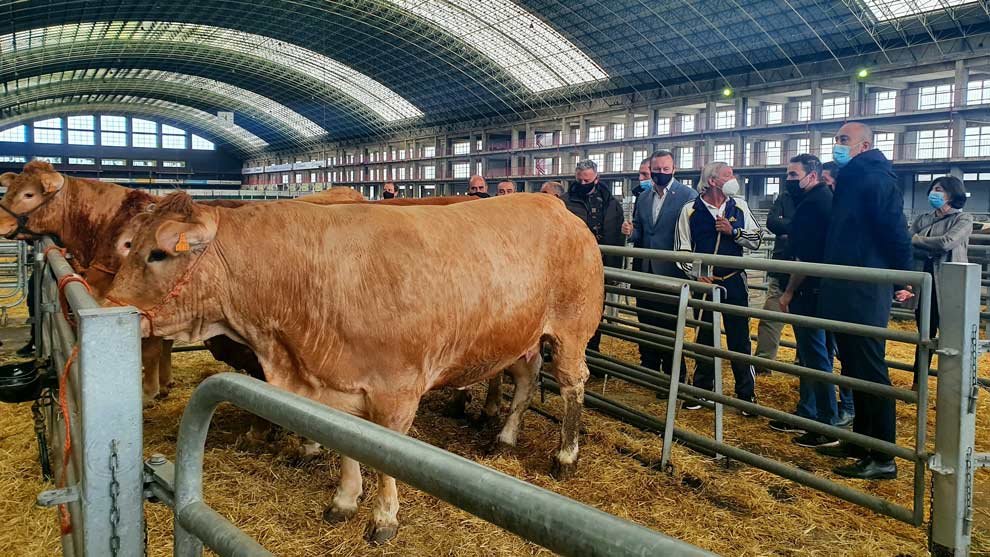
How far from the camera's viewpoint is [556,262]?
4.29 metres

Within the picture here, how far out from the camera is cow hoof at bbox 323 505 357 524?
345cm

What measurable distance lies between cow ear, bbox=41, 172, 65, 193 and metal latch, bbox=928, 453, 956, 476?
5.81 metres

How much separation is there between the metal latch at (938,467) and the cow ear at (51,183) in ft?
19.1

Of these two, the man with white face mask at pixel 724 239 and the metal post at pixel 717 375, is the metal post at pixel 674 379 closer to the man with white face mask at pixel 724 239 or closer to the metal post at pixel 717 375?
the metal post at pixel 717 375

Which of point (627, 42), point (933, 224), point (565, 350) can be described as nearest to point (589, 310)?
point (565, 350)

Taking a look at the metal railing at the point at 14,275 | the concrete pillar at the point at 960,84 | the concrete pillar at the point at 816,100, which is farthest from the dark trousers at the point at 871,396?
the concrete pillar at the point at 816,100

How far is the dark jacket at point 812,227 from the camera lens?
5.75 m

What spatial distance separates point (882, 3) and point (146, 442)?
2871cm

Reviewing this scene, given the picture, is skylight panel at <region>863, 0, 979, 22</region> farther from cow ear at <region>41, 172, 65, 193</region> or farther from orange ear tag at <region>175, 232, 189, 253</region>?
orange ear tag at <region>175, 232, 189, 253</region>

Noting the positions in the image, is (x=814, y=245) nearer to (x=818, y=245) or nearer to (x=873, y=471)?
(x=818, y=245)

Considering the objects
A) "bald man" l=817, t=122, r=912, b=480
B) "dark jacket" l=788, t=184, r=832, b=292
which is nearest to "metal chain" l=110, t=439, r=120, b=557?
"bald man" l=817, t=122, r=912, b=480

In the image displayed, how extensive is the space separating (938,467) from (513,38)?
119ft

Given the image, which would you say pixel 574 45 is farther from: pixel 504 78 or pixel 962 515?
pixel 962 515

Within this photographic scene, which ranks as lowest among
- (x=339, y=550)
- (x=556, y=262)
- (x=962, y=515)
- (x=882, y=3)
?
(x=339, y=550)
